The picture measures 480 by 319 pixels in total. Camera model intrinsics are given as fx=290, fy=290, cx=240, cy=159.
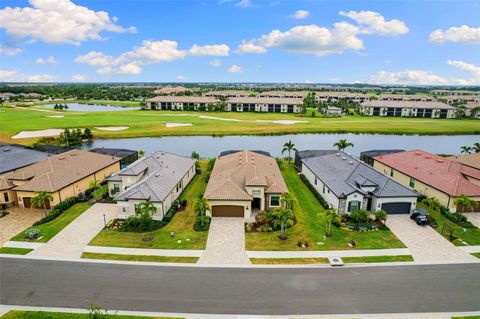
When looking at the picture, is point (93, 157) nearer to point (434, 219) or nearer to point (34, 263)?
point (34, 263)

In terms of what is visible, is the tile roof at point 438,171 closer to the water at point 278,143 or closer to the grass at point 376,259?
the grass at point 376,259

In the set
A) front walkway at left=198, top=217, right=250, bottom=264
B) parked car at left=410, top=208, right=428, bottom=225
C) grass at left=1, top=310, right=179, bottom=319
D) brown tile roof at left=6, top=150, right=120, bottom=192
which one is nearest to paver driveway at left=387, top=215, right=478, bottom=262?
parked car at left=410, top=208, right=428, bottom=225

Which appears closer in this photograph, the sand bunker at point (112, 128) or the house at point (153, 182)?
the house at point (153, 182)

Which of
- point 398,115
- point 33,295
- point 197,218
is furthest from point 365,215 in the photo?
point 398,115

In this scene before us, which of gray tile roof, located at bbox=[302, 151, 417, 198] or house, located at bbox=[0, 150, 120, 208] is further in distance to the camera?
house, located at bbox=[0, 150, 120, 208]

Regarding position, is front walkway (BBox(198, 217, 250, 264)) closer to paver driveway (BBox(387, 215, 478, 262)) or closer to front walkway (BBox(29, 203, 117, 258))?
front walkway (BBox(29, 203, 117, 258))

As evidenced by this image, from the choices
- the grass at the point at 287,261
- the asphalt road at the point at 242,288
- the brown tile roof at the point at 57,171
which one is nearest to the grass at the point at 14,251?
the asphalt road at the point at 242,288
